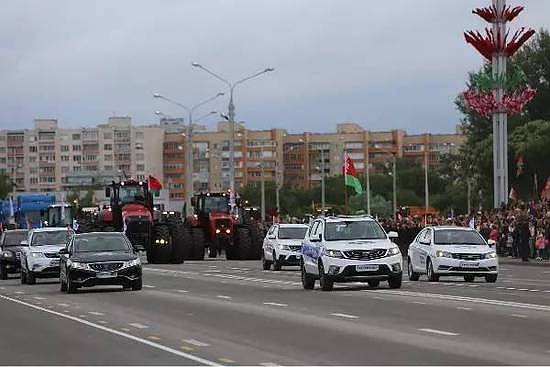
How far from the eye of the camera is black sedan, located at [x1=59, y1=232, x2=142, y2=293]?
32438 millimetres

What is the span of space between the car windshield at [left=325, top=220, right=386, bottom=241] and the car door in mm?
3939

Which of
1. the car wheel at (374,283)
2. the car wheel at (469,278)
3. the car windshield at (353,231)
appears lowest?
the car wheel at (469,278)

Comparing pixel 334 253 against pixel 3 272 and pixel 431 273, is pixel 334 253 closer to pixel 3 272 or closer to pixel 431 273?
pixel 431 273

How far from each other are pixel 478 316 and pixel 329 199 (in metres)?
137

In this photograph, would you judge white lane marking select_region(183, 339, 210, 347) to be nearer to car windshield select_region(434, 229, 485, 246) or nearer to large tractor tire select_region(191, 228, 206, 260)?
car windshield select_region(434, 229, 485, 246)

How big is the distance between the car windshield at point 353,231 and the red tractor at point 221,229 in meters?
27.3

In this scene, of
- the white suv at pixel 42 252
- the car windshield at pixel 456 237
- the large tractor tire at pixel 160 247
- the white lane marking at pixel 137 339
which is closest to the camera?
the white lane marking at pixel 137 339

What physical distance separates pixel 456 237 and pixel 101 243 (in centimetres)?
891

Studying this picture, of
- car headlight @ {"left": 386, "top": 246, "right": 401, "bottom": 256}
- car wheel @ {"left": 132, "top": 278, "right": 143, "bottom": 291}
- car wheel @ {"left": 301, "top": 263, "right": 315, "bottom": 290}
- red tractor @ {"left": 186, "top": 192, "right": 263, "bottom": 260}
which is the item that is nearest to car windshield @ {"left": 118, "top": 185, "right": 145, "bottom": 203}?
red tractor @ {"left": 186, "top": 192, "right": 263, "bottom": 260}

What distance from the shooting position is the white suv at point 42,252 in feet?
129

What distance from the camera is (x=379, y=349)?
16578 millimetres

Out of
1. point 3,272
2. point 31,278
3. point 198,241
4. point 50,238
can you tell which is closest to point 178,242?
point 198,241

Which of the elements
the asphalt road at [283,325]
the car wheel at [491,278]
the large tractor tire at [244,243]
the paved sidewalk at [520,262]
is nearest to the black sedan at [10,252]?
the asphalt road at [283,325]

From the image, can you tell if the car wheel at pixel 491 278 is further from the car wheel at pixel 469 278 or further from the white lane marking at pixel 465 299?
the white lane marking at pixel 465 299
